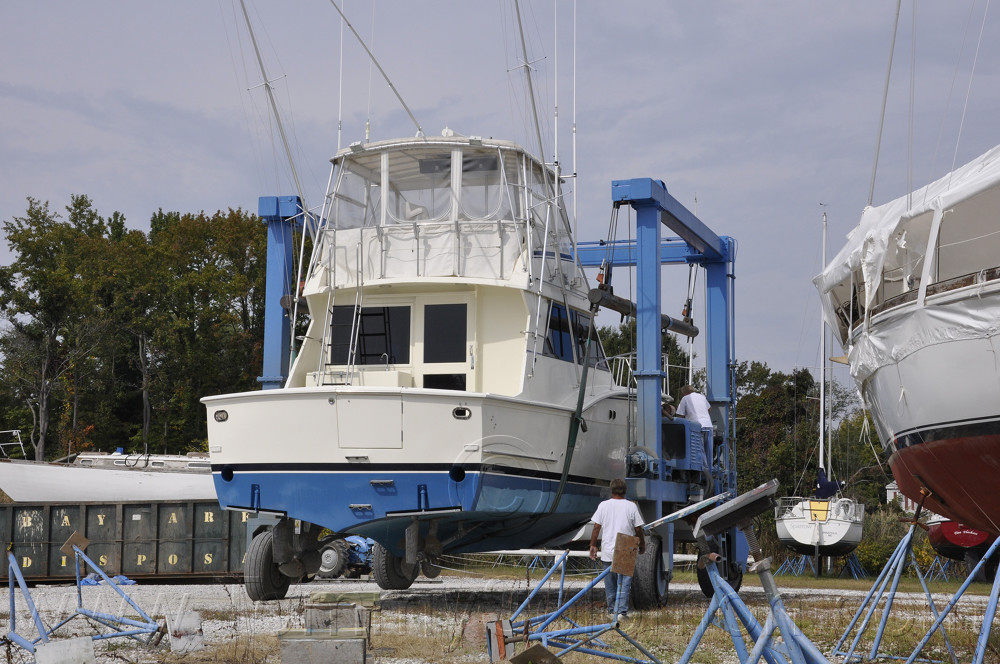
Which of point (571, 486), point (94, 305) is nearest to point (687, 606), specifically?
point (571, 486)

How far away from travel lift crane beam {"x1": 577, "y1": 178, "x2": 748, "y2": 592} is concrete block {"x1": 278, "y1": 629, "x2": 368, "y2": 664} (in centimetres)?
687

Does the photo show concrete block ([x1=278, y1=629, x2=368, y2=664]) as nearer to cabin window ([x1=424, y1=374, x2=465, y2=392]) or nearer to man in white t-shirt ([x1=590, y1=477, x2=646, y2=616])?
man in white t-shirt ([x1=590, y1=477, x2=646, y2=616])

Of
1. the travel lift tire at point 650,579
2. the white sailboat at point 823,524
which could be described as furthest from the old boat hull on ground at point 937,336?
the white sailboat at point 823,524

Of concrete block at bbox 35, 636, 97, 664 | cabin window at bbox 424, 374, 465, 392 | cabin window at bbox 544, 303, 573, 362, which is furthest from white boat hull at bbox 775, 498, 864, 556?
concrete block at bbox 35, 636, 97, 664

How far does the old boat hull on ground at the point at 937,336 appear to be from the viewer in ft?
33.9

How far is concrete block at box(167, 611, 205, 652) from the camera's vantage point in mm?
9703

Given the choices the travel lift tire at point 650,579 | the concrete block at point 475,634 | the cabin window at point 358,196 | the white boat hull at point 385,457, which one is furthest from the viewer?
the cabin window at point 358,196

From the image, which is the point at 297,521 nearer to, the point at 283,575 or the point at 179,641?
the point at 283,575

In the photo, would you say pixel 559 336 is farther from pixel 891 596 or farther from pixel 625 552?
pixel 891 596

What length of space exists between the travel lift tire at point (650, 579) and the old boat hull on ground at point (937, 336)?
306 centimetres

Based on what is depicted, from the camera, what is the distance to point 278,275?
16.8 metres

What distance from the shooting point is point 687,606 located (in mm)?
14609

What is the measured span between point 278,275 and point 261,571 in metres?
4.66

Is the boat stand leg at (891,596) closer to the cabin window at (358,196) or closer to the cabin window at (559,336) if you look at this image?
the cabin window at (559,336)
